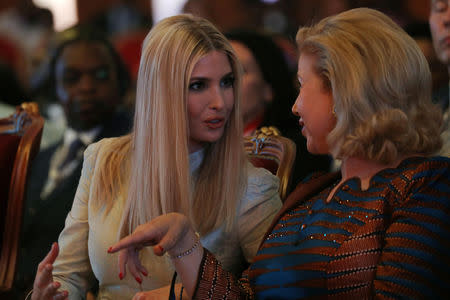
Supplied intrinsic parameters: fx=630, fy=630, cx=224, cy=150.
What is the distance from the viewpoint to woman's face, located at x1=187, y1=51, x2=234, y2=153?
154cm

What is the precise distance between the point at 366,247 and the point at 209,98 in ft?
1.93

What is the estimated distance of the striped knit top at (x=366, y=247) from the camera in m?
1.08

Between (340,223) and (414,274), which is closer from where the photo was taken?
(414,274)

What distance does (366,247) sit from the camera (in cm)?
114

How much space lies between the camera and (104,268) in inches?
61.3

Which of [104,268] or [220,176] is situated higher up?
[220,176]

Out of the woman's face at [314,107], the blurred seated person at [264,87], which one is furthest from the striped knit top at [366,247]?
the blurred seated person at [264,87]

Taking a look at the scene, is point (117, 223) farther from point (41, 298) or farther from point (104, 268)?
point (41, 298)

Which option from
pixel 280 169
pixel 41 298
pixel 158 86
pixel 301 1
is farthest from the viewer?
pixel 301 1

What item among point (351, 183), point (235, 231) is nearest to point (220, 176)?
Result: point (235, 231)

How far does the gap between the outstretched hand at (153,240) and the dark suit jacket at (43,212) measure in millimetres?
805

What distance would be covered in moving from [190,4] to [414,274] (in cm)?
487

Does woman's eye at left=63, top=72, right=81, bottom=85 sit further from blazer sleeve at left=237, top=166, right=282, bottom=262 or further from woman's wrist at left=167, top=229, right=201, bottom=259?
woman's wrist at left=167, top=229, right=201, bottom=259

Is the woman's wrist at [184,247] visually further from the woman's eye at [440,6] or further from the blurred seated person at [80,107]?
the blurred seated person at [80,107]
